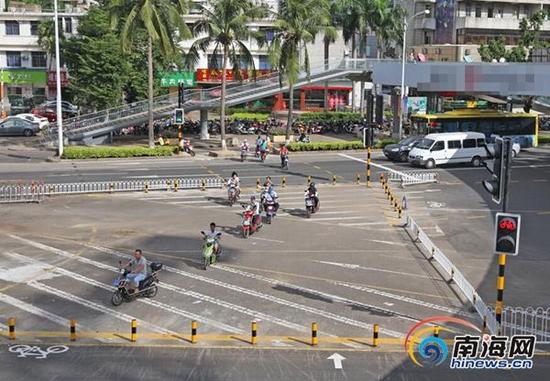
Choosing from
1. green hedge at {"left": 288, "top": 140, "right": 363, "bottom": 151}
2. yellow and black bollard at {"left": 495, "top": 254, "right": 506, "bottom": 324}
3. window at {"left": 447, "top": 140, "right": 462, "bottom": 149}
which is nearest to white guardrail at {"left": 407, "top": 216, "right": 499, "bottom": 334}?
yellow and black bollard at {"left": 495, "top": 254, "right": 506, "bottom": 324}

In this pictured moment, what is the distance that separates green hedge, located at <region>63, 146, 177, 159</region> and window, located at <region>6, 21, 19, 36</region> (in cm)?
4003

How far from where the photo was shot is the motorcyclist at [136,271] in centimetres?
1938

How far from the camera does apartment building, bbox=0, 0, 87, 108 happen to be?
8150 centimetres

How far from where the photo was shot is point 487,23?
85500 millimetres

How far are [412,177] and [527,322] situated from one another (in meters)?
22.3

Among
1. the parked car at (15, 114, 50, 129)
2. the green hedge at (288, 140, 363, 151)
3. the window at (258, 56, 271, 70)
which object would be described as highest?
the window at (258, 56, 271, 70)

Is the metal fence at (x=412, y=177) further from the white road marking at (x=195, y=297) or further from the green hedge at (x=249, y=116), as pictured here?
the green hedge at (x=249, y=116)

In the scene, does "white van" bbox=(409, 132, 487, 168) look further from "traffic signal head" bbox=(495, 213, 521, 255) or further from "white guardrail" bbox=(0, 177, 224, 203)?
"traffic signal head" bbox=(495, 213, 521, 255)

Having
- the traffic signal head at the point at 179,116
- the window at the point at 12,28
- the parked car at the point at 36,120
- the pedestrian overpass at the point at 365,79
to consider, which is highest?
the window at the point at 12,28

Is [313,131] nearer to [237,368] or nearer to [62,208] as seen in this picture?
[62,208]

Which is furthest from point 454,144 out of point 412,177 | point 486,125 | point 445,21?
point 445,21

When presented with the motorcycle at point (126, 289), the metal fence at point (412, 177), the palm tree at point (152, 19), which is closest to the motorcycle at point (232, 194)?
the metal fence at point (412, 177)

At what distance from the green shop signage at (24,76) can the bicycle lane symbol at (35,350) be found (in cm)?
7235

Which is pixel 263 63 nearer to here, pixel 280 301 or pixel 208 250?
pixel 208 250
